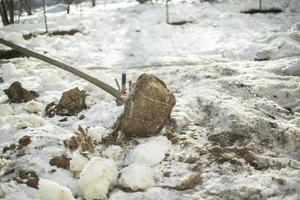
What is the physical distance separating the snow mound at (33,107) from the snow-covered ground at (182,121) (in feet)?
0.04

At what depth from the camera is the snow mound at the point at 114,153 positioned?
378 cm

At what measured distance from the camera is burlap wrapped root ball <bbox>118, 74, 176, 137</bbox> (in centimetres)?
404

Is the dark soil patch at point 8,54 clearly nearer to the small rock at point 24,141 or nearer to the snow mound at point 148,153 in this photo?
the small rock at point 24,141

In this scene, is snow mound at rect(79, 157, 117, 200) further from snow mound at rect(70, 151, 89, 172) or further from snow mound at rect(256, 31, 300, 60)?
snow mound at rect(256, 31, 300, 60)

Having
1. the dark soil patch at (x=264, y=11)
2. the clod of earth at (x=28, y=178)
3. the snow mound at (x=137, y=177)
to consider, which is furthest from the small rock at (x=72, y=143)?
the dark soil patch at (x=264, y=11)

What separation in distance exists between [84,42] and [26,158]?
222 inches

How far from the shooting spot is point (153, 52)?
8203 millimetres

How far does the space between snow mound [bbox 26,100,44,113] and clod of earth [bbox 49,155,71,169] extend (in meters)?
1.53

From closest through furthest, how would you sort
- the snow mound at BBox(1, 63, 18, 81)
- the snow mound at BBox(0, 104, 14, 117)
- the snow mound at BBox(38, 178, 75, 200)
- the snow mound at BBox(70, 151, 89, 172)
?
the snow mound at BBox(38, 178, 75, 200) → the snow mound at BBox(70, 151, 89, 172) → the snow mound at BBox(0, 104, 14, 117) → the snow mound at BBox(1, 63, 18, 81)

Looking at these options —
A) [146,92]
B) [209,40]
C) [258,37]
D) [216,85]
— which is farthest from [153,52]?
[146,92]

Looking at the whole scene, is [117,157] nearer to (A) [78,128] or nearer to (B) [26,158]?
(A) [78,128]

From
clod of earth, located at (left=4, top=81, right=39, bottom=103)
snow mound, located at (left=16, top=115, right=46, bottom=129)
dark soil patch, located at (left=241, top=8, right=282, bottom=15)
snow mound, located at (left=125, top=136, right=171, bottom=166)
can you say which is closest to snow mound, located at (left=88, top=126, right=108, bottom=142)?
snow mound, located at (left=125, top=136, right=171, bottom=166)

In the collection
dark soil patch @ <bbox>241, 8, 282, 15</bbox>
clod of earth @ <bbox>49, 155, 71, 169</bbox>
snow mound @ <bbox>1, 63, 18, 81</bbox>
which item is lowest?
clod of earth @ <bbox>49, 155, 71, 169</bbox>

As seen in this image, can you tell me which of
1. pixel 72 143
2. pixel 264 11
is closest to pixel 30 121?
pixel 72 143
